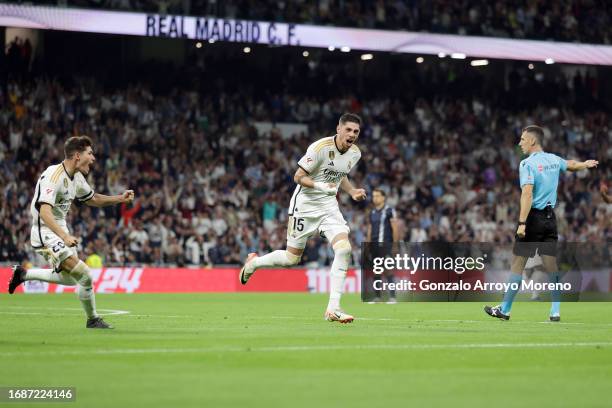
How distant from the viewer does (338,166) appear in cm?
1404

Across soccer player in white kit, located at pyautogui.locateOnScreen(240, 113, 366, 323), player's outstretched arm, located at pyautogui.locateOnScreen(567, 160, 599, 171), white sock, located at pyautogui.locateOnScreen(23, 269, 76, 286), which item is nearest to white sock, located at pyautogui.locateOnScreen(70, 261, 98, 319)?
white sock, located at pyautogui.locateOnScreen(23, 269, 76, 286)

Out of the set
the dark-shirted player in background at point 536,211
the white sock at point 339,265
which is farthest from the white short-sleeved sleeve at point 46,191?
the dark-shirted player in background at point 536,211

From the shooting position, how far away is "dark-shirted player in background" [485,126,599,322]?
1490 cm

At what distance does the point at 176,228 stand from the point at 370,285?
7.03 metres

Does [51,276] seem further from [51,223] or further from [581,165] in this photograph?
[581,165]

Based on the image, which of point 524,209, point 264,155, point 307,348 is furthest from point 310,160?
point 264,155

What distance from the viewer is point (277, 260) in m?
14.5

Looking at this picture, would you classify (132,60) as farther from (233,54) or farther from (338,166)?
(338,166)

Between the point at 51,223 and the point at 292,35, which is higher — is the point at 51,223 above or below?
below

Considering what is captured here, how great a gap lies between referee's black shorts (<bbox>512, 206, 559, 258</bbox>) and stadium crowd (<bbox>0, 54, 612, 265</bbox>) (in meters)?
17.4

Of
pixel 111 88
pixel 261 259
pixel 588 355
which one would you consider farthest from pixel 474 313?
pixel 111 88

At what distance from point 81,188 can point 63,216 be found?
14.6 inches

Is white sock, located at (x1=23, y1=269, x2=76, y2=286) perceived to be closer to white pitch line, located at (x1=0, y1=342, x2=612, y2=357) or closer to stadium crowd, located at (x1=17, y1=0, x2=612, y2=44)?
white pitch line, located at (x1=0, y1=342, x2=612, y2=357)

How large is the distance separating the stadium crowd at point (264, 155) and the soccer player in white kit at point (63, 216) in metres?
17.3
